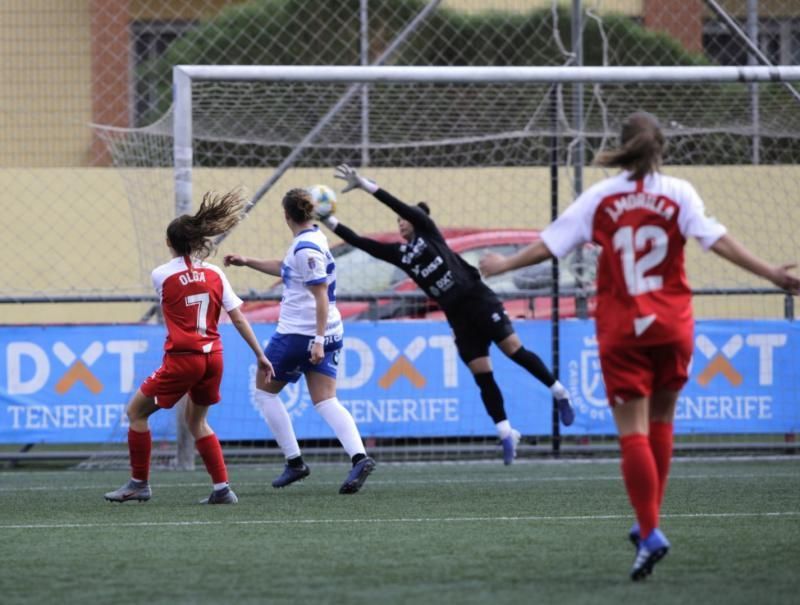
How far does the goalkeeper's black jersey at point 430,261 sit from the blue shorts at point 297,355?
1.09 metres

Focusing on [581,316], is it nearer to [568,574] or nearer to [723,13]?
[723,13]

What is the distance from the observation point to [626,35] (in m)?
17.8

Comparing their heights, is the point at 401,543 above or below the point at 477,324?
below

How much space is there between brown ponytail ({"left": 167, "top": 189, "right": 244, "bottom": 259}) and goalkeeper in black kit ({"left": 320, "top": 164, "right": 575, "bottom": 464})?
1769 mm

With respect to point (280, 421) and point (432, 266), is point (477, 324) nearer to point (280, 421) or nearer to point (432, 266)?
point (432, 266)

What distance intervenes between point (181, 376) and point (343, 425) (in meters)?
1.32

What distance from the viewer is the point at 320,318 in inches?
359

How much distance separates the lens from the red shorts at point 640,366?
570 cm

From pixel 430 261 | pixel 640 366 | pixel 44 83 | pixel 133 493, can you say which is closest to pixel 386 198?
pixel 430 261

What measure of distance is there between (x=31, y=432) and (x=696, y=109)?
7.22 m

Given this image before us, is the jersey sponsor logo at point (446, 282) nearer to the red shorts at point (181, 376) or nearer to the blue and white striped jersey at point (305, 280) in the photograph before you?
the blue and white striped jersey at point (305, 280)

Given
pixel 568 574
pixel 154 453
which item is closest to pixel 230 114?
pixel 154 453

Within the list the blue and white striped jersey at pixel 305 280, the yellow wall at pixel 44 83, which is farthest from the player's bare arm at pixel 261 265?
the yellow wall at pixel 44 83

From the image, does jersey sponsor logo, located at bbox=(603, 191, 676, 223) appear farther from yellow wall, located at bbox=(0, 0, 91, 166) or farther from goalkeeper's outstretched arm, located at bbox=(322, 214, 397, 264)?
yellow wall, located at bbox=(0, 0, 91, 166)
